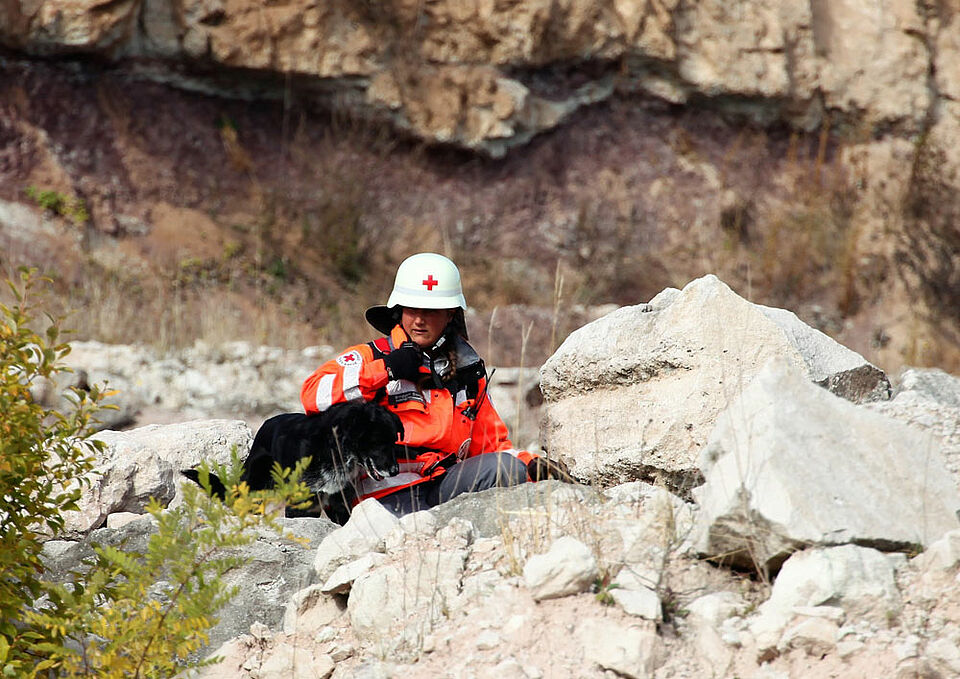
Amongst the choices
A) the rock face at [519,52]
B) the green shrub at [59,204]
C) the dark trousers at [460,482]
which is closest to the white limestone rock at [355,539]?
the dark trousers at [460,482]

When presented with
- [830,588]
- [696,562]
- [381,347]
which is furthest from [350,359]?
[830,588]

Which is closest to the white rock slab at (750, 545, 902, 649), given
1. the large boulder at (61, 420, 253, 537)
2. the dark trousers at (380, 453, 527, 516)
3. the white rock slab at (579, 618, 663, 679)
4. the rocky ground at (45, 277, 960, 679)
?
the rocky ground at (45, 277, 960, 679)

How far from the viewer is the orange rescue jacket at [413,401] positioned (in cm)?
418

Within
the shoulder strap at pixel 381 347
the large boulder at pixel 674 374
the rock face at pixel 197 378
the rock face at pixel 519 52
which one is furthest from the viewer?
the rock face at pixel 519 52

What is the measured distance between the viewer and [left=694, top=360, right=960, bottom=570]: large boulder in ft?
9.46

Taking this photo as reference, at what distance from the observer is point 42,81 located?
10.2 metres

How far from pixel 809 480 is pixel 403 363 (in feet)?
6.05

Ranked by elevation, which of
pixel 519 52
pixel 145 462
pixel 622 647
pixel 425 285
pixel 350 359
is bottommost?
pixel 145 462

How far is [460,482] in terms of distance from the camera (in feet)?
14.0

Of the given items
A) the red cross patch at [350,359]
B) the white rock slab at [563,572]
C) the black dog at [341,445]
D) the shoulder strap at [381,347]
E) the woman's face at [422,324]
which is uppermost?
the woman's face at [422,324]

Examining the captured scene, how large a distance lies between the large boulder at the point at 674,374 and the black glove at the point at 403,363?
0.66 meters

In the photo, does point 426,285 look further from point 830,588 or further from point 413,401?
point 830,588

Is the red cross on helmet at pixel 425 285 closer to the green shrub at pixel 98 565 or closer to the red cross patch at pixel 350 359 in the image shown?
the red cross patch at pixel 350 359

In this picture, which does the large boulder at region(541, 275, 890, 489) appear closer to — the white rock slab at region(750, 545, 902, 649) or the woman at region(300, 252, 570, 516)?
the woman at region(300, 252, 570, 516)
